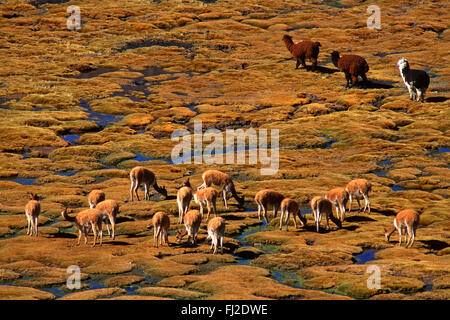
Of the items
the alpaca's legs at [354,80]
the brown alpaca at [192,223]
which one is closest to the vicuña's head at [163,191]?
the brown alpaca at [192,223]

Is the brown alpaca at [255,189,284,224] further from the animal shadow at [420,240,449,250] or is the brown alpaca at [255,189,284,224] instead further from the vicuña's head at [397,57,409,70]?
the vicuña's head at [397,57,409,70]

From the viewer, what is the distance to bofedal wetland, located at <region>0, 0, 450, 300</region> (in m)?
25.9

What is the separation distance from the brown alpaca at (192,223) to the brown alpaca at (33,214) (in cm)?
674

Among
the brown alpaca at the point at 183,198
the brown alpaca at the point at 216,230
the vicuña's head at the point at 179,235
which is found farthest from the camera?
the brown alpaca at the point at 183,198

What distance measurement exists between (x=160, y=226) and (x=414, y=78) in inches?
1442

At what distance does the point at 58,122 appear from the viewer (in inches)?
2271

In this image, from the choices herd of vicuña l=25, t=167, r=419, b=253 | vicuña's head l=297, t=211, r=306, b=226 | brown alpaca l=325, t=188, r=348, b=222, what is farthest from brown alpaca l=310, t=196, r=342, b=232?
brown alpaca l=325, t=188, r=348, b=222

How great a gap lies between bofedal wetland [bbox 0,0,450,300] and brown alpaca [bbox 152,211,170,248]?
14 cm

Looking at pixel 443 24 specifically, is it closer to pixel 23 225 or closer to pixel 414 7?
pixel 414 7

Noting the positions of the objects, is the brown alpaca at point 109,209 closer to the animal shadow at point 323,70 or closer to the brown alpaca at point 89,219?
the brown alpaca at point 89,219

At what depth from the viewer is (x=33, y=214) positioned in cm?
2978

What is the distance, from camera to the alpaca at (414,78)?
56.8 metres

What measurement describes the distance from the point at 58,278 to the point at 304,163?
24073mm
